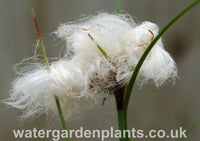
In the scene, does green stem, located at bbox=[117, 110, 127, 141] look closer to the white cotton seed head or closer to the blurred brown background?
the white cotton seed head

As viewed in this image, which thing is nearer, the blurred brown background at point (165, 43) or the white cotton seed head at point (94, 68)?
the white cotton seed head at point (94, 68)

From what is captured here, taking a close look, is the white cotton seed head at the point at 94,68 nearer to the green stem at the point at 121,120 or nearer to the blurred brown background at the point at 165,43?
the green stem at the point at 121,120

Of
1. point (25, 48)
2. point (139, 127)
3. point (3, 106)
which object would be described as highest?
point (25, 48)

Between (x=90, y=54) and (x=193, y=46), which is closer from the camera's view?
(x=90, y=54)

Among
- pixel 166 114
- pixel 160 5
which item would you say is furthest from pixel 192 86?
pixel 160 5

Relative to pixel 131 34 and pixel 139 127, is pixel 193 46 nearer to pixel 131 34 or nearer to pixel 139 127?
pixel 139 127

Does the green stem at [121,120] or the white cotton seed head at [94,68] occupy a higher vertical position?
the white cotton seed head at [94,68]

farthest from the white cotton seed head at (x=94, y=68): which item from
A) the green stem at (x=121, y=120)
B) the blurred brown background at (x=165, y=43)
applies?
the blurred brown background at (x=165, y=43)
